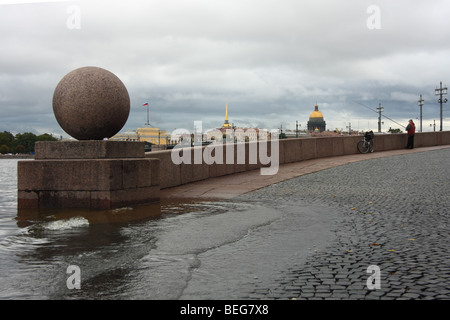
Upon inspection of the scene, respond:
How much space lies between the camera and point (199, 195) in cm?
982

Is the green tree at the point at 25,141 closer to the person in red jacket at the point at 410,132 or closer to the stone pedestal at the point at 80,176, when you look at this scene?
the person in red jacket at the point at 410,132

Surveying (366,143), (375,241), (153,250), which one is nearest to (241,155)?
(375,241)

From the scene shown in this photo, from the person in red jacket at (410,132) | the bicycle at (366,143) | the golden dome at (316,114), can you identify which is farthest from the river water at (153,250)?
the golden dome at (316,114)

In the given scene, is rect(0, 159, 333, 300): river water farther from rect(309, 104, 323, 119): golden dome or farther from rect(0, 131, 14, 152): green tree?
rect(309, 104, 323, 119): golden dome

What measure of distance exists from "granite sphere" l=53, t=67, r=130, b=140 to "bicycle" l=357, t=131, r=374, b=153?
16.4m

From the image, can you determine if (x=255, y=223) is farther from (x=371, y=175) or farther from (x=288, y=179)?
(x=371, y=175)

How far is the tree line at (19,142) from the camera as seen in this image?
347 feet

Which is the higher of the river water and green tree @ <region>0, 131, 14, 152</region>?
green tree @ <region>0, 131, 14, 152</region>

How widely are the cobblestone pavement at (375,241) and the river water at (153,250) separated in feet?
0.89

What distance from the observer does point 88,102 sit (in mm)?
8008

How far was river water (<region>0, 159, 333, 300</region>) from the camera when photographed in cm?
355

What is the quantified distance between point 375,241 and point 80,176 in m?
4.91

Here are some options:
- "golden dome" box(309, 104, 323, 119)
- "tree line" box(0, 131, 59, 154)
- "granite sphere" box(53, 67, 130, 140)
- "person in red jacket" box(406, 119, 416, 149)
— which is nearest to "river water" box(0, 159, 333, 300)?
"granite sphere" box(53, 67, 130, 140)

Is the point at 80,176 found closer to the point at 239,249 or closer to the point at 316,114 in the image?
the point at 239,249
